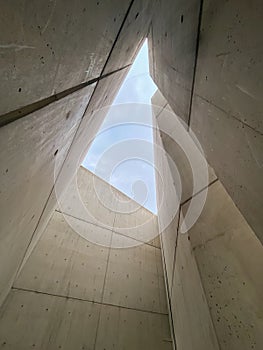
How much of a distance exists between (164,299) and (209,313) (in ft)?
5.96

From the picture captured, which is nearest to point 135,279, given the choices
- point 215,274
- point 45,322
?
point 45,322

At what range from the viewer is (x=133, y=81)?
3.98m

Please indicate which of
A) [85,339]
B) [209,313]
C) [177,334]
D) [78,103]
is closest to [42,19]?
[78,103]

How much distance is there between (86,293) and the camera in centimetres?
291

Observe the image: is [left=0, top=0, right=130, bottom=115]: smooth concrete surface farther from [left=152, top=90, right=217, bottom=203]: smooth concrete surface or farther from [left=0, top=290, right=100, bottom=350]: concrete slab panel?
[left=0, top=290, right=100, bottom=350]: concrete slab panel

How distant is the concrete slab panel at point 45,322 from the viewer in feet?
7.32

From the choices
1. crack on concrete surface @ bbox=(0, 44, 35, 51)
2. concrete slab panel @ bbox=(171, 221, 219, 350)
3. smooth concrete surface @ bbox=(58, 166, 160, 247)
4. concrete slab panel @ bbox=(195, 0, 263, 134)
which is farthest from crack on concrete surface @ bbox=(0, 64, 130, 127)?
smooth concrete surface @ bbox=(58, 166, 160, 247)

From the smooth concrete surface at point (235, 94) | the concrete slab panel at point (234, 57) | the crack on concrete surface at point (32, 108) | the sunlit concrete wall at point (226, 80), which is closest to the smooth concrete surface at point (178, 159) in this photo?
the sunlit concrete wall at point (226, 80)

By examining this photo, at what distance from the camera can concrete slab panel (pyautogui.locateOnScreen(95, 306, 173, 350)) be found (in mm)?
2670

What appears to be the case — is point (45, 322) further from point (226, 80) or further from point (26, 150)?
point (226, 80)

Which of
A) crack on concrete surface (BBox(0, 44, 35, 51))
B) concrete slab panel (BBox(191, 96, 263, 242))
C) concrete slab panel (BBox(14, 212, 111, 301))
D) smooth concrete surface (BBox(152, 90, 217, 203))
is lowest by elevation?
crack on concrete surface (BBox(0, 44, 35, 51))

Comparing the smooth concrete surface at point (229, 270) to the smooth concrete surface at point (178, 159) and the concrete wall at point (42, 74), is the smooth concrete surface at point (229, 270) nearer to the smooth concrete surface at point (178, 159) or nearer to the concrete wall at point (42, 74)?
the smooth concrete surface at point (178, 159)

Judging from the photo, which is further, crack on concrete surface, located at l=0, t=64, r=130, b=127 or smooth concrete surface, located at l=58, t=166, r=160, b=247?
smooth concrete surface, located at l=58, t=166, r=160, b=247

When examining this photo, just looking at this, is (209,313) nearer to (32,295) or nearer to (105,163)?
(32,295)
